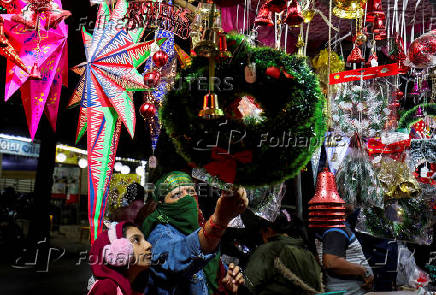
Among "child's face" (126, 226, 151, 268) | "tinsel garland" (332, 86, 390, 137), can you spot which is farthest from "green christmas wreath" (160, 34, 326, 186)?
"tinsel garland" (332, 86, 390, 137)

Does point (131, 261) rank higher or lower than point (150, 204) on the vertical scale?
lower

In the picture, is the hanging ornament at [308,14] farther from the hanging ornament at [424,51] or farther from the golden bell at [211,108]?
the golden bell at [211,108]

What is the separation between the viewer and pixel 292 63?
1.22 m

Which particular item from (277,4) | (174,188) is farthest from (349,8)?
(174,188)

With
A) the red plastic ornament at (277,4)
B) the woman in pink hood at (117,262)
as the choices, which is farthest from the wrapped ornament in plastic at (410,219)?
the red plastic ornament at (277,4)

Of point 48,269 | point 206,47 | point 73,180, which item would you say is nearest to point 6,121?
→ point 48,269

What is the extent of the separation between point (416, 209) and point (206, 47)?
2734mm

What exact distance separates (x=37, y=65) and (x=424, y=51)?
2.18 metres

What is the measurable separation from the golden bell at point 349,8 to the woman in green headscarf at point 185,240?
1.30 m

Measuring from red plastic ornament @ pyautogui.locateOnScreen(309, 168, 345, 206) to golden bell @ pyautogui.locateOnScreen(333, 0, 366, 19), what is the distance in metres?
0.94

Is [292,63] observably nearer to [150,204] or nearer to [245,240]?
[150,204]

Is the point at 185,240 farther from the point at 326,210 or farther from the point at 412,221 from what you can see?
the point at 412,221

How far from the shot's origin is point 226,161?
1.23 m

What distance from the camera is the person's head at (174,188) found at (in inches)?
90.9
